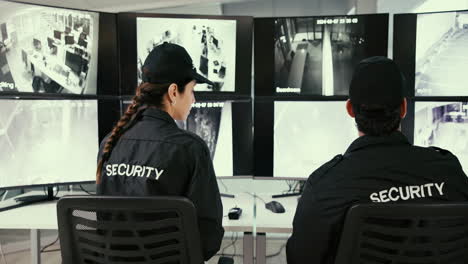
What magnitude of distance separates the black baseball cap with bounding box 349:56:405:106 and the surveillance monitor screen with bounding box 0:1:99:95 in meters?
1.56

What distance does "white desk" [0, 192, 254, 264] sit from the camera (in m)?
1.68

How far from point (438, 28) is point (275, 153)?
40.9 inches

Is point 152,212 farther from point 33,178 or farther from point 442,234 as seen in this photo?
point 33,178

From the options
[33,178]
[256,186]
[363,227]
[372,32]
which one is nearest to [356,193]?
[363,227]

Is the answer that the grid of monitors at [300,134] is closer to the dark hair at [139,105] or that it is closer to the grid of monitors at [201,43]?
the grid of monitors at [201,43]

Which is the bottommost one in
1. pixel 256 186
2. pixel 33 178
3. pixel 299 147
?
pixel 256 186

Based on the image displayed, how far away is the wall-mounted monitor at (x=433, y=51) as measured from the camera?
6.53ft

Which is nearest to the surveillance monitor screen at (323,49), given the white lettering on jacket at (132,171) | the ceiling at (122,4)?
the white lettering on jacket at (132,171)

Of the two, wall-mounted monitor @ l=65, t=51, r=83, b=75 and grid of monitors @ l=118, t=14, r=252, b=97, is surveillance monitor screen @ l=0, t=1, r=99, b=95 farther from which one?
grid of monitors @ l=118, t=14, r=252, b=97

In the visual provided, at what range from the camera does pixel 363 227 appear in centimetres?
98

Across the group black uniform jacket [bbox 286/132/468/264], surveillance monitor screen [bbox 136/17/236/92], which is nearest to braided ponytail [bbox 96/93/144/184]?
black uniform jacket [bbox 286/132/468/264]

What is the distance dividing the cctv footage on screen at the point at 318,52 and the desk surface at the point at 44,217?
67 cm

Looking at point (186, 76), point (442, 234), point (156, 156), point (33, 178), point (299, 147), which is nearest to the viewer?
point (442, 234)

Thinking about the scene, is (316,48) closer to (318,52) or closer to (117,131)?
(318,52)
